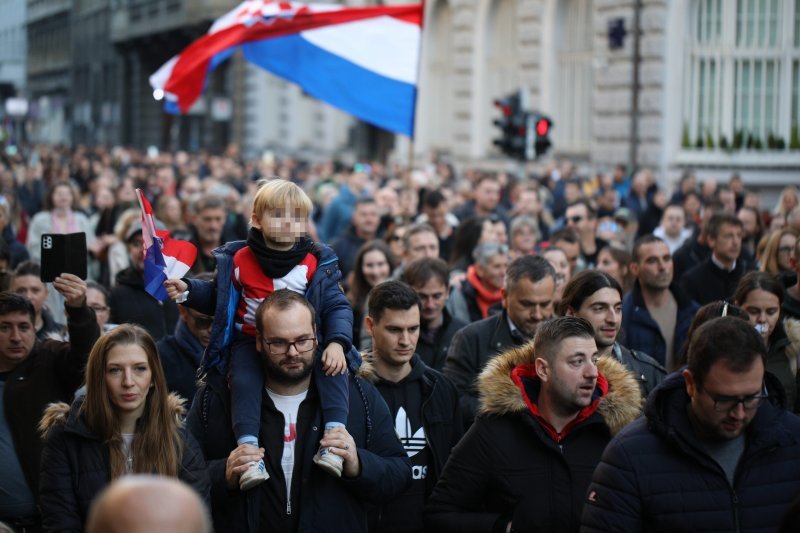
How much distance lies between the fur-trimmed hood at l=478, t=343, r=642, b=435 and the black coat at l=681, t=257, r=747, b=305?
16.1ft

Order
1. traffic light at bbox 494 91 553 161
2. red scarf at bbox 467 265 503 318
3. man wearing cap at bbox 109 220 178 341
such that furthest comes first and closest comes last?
traffic light at bbox 494 91 553 161 < red scarf at bbox 467 265 503 318 < man wearing cap at bbox 109 220 178 341

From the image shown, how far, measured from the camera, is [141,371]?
5066 millimetres

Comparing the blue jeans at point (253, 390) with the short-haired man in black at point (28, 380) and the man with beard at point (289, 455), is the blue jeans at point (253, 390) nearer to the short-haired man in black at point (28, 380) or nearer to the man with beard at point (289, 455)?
the man with beard at point (289, 455)

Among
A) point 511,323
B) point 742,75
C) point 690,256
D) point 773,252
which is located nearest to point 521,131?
point 742,75

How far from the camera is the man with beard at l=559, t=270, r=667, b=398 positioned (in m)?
6.27

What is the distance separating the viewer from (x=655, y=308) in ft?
27.7

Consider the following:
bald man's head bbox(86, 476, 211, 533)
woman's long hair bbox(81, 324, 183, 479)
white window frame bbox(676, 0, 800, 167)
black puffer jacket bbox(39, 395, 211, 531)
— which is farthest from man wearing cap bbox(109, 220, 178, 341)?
white window frame bbox(676, 0, 800, 167)

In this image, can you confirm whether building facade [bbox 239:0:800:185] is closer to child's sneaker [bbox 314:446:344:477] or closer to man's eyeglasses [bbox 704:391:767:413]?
child's sneaker [bbox 314:446:344:477]

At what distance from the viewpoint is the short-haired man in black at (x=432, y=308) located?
7.80 meters

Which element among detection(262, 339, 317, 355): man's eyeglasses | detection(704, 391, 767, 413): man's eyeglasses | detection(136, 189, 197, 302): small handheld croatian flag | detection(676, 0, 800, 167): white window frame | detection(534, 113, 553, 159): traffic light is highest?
detection(676, 0, 800, 167): white window frame

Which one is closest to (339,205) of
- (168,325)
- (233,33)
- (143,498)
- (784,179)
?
(233,33)

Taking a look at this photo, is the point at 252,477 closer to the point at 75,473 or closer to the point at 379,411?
→ the point at 75,473

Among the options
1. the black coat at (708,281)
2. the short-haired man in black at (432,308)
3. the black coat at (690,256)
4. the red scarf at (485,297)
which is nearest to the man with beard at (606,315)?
the short-haired man in black at (432,308)

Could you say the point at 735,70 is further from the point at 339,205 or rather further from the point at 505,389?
the point at 505,389
